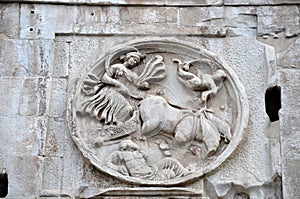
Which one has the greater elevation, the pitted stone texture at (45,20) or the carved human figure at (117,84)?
the pitted stone texture at (45,20)

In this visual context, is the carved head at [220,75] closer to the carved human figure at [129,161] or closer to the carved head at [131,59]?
the carved head at [131,59]

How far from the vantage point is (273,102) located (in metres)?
8.20

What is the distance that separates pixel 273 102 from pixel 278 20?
2.71 ft

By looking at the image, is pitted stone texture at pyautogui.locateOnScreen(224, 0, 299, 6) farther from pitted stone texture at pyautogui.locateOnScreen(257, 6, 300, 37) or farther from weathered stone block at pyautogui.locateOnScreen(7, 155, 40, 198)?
weathered stone block at pyautogui.locateOnScreen(7, 155, 40, 198)

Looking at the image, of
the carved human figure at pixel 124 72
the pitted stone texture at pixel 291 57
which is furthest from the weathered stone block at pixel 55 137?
the pitted stone texture at pixel 291 57

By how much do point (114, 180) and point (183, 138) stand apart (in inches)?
28.8

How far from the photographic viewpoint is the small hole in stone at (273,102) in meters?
8.14

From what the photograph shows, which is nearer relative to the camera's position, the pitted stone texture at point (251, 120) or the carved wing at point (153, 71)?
the pitted stone texture at point (251, 120)

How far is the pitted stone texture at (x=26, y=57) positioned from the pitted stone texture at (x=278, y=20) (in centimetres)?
203

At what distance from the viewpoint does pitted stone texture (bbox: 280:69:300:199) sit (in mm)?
7680

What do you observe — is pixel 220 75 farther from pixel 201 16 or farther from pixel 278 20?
pixel 278 20

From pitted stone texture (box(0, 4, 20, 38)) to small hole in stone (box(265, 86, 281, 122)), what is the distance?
2.46 metres

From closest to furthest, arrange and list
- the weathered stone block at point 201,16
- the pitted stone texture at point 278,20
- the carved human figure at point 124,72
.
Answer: the carved human figure at point 124,72 → the pitted stone texture at point 278,20 → the weathered stone block at point 201,16

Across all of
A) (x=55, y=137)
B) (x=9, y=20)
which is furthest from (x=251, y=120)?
(x=9, y=20)
